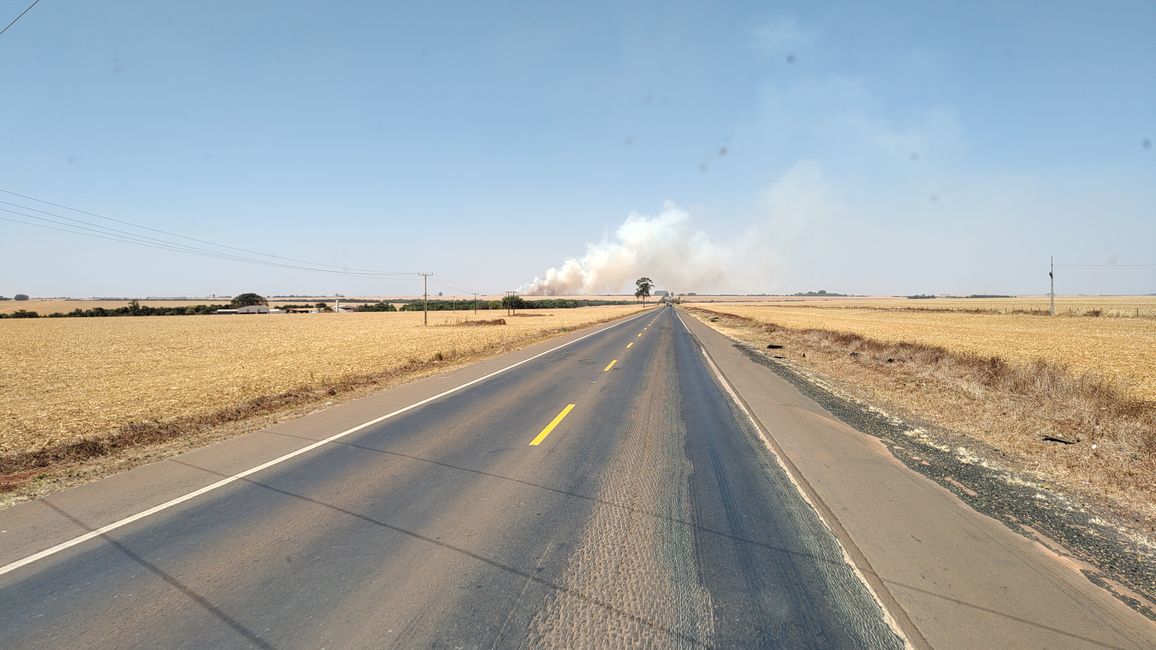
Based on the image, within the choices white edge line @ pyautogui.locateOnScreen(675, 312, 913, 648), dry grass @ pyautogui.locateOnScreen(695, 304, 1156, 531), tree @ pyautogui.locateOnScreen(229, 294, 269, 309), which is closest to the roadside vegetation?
white edge line @ pyautogui.locateOnScreen(675, 312, 913, 648)

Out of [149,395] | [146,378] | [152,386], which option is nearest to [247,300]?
[146,378]

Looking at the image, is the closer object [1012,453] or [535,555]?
[535,555]

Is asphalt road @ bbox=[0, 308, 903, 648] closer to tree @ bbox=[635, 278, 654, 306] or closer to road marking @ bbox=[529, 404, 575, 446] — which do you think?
road marking @ bbox=[529, 404, 575, 446]

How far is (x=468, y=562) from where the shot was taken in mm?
3932

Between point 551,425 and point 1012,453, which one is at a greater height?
point 551,425

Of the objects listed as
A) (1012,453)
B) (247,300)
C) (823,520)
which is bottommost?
(1012,453)

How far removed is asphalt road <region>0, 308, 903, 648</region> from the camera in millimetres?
3098

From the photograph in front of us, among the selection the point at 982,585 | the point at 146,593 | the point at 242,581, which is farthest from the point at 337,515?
the point at 982,585

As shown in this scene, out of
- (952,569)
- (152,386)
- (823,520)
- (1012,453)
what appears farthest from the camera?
(152,386)

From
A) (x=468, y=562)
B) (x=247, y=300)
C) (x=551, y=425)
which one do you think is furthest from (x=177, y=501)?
(x=247, y=300)

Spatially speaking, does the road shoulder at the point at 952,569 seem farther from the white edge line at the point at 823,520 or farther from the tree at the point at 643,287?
the tree at the point at 643,287

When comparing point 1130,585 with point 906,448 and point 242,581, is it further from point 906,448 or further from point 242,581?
point 242,581

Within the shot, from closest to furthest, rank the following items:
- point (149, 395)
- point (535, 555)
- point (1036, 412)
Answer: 1. point (535, 555)
2. point (1036, 412)
3. point (149, 395)

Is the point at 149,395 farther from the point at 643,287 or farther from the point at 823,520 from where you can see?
the point at 643,287
